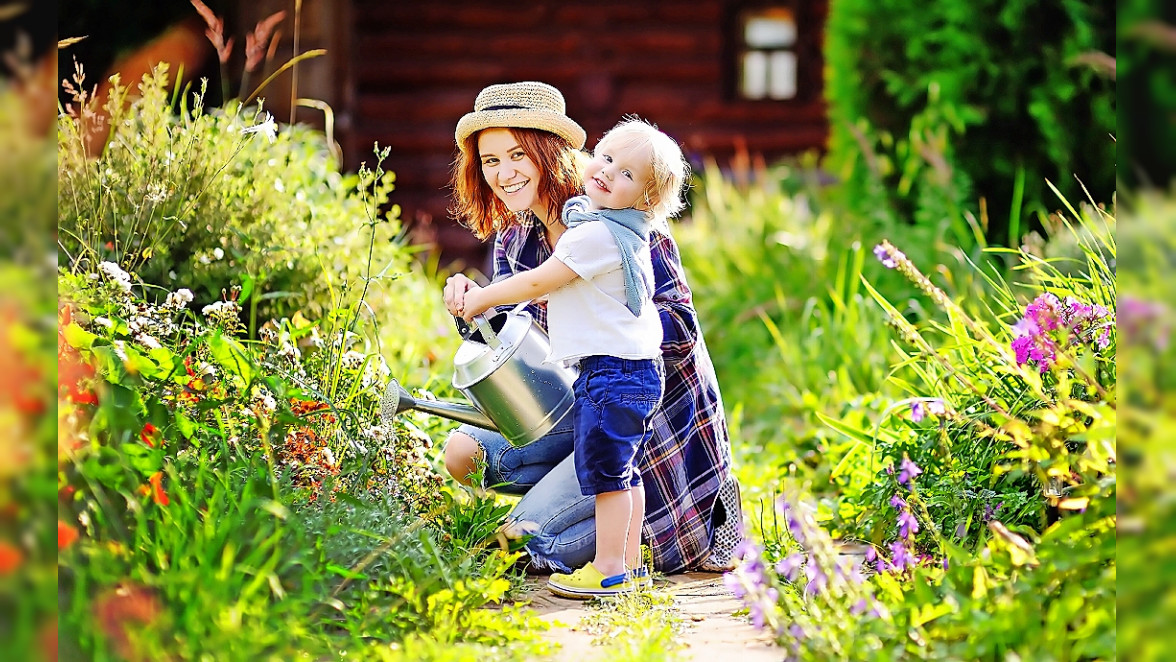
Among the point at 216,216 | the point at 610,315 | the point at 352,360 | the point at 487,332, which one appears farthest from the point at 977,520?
the point at 216,216

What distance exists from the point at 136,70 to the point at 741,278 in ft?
11.2

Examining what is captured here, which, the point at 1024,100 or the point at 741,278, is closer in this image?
the point at 1024,100

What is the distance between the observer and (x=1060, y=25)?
521 cm

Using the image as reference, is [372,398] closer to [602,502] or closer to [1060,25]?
[602,502]

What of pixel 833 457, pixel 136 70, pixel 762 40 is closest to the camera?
pixel 833 457

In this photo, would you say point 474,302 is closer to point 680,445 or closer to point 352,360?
point 352,360

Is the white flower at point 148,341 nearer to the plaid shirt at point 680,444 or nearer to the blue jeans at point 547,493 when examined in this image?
the blue jeans at point 547,493

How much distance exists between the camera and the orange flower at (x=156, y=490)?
7.03 feet

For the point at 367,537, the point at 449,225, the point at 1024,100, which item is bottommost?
the point at 449,225

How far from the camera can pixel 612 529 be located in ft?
8.83

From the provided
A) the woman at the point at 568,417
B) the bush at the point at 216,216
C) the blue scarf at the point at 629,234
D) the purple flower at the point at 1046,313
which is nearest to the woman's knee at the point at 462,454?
the woman at the point at 568,417

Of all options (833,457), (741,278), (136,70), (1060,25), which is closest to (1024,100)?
(1060,25)

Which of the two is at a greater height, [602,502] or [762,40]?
[762,40]

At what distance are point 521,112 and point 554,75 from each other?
18.2ft
